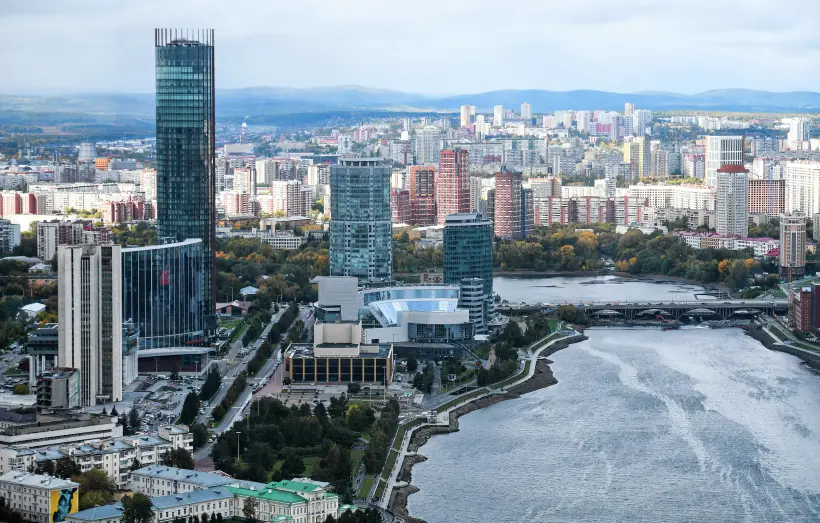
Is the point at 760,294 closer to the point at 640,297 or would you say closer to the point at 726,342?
the point at 640,297

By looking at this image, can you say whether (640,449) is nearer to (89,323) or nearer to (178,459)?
(178,459)

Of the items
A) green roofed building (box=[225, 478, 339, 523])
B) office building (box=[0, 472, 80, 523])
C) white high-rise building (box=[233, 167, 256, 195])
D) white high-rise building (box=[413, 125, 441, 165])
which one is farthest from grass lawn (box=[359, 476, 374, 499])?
white high-rise building (box=[413, 125, 441, 165])

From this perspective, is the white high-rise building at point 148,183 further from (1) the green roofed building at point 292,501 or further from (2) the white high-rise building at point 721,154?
(1) the green roofed building at point 292,501

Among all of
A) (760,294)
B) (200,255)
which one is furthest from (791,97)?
(200,255)

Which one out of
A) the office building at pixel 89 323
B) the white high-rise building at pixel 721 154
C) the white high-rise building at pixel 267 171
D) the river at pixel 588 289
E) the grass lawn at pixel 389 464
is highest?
the white high-rise building at pixel 721 154

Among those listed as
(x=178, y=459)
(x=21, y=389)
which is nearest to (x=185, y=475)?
(x=178, y=459)

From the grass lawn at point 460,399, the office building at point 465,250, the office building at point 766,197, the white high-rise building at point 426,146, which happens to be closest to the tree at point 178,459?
the grass lawn at point 460,399

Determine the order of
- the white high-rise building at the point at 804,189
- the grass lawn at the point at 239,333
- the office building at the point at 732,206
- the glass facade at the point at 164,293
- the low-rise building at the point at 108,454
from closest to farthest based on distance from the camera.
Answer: the low-rise building at the point at 108,454
the glass facade at the point at 164,293
the grass lawn at the point at 239,333
the office building at the point at 732,206
the white high-rise building at the point at 804,189
